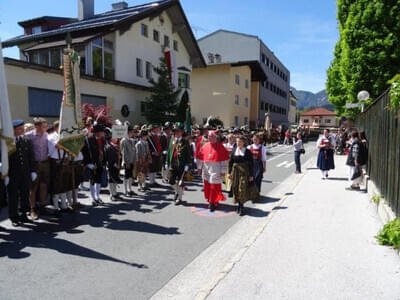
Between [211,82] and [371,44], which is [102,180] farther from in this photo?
[211,82]

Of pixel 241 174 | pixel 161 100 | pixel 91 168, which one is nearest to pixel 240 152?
pixel 241 174

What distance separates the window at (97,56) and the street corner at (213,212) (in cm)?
1431

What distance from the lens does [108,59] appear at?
20266 mm

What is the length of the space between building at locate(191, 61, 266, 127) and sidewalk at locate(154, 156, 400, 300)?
1135 inches

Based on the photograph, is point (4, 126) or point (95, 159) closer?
point (4, 126)

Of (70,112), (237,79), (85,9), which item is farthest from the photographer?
(237,79)

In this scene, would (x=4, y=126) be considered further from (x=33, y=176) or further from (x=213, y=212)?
(x=213, y=212)

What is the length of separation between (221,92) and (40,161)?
29817 mm

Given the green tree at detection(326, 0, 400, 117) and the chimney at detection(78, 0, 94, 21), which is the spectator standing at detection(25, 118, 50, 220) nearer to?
the green tree at detection(326, 0, 400, 117)

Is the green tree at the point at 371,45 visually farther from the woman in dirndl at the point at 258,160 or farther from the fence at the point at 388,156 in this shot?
the woman in dirndl at the point at 258,160

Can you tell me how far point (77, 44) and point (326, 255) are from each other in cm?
1805

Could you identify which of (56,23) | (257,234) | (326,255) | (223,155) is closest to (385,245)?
(326,255)

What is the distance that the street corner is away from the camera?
7242 mm

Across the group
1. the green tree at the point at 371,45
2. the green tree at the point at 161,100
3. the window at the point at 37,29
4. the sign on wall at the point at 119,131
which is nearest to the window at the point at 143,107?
the green tree at the point at 161,100
